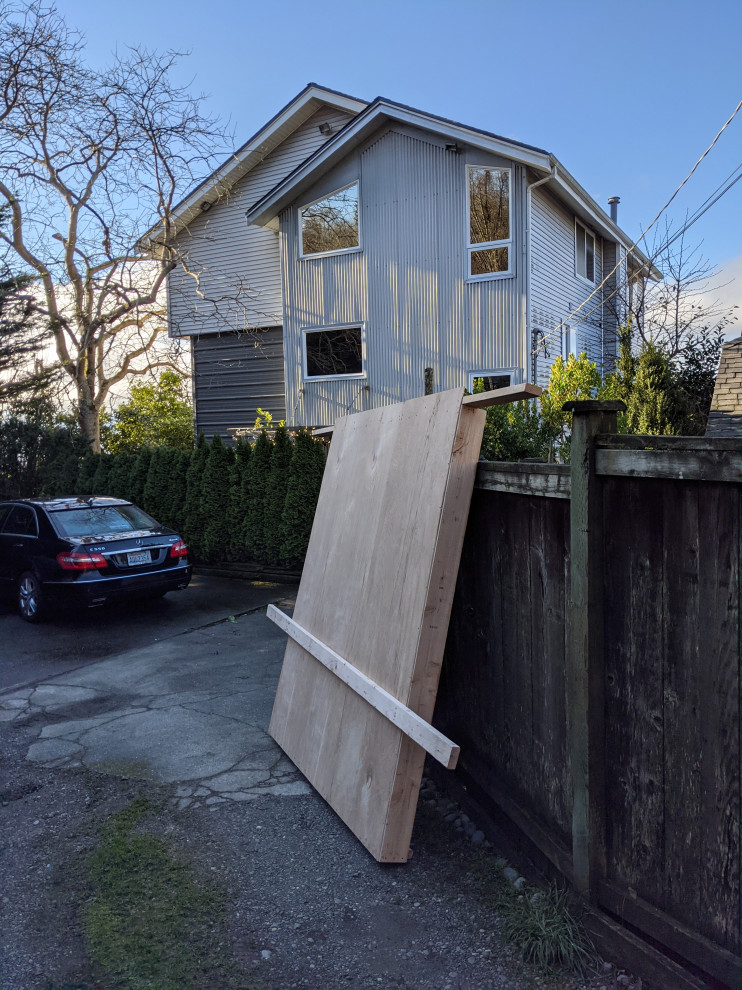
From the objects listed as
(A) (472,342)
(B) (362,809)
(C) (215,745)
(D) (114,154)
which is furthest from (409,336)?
(B) (362,809)

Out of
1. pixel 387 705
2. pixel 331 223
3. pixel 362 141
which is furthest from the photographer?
pixel 331 223

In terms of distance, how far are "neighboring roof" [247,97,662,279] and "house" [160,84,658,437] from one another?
0.12 feet

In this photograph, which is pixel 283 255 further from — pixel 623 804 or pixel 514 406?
pixel 623 804

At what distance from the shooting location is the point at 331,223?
16.5 metres

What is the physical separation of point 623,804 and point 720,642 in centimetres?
75

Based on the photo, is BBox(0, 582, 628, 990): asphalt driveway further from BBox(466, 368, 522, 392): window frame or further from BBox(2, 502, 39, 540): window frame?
BBox(466, 368, 522, 392): window frame

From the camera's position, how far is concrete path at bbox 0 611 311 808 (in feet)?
14.1

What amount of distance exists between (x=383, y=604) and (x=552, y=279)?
13715 millimetres

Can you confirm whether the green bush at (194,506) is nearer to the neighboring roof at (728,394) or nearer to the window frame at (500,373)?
the window frame at (500,373)

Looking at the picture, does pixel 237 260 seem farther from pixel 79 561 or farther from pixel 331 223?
pixel 79 561

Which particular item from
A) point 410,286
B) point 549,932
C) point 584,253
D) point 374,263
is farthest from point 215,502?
point 584,253

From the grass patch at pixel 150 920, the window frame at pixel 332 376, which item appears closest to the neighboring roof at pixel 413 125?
the window frame at pixel 332 376

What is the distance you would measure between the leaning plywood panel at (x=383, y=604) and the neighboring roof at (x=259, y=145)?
1511cm

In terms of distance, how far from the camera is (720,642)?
209 centimetres
